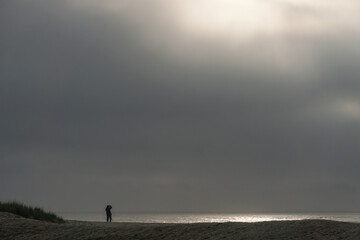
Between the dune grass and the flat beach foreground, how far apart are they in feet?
28.3

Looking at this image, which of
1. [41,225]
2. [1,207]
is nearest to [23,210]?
[1,207]

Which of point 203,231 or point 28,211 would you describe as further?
point 28,211

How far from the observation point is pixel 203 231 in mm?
A: 24453

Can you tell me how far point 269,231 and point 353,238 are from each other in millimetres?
3456

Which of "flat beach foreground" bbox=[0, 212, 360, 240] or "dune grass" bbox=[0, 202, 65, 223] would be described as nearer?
"flat beach foreground" bbox=[0, 212, 360, 240]

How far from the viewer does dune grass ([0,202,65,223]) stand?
1553 inches

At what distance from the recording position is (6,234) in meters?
29.3

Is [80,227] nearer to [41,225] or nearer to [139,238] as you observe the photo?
[41,225]

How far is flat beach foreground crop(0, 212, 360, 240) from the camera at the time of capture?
2183 centimetres

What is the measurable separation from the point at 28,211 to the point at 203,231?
19.0m

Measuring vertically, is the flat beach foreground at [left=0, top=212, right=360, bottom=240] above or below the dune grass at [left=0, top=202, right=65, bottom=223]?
below

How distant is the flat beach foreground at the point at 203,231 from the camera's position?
21828mm

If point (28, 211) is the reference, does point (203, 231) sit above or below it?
below

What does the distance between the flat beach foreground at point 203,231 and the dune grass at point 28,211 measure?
8.64m
